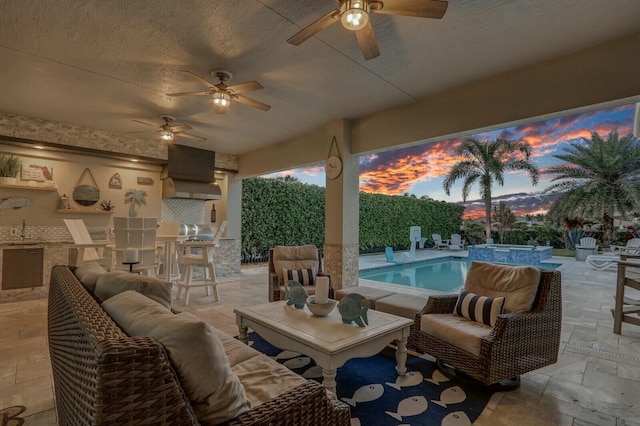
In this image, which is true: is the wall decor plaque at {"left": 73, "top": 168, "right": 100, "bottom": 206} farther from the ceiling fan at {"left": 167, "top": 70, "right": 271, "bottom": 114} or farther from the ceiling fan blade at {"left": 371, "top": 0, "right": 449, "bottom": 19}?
the ceiling fan blade at {"left": 371, "top": 0, "right": 449, "bottom": 19}

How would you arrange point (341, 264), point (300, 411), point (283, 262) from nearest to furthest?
point (300, 411) → point (283, 262) → point (341, 264)

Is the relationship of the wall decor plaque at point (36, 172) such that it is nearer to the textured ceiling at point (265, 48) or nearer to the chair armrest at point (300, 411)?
the textured ceiling at point (265, 48)

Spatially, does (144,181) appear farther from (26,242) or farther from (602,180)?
(602,180)

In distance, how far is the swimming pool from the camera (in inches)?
287

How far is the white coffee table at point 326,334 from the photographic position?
198cm

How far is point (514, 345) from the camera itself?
7.35ft

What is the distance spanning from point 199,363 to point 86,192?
6.32 meters

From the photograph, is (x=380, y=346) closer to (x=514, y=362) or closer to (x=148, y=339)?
(x=514, y=362)

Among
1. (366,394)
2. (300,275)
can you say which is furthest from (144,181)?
(366,394)

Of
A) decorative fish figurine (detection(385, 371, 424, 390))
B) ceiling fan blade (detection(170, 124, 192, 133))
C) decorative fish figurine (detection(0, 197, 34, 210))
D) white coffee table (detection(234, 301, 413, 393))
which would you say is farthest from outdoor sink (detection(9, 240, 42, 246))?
decorative fish figurine (detection(385, 371, 424, 390))

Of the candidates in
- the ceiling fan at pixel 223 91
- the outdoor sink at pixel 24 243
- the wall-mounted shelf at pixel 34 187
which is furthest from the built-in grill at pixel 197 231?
the ceiling fan at pixel 223 91

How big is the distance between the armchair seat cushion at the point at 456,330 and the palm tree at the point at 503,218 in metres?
13.0

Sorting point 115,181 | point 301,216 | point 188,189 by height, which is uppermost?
point 115,181

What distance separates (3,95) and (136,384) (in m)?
5.49
